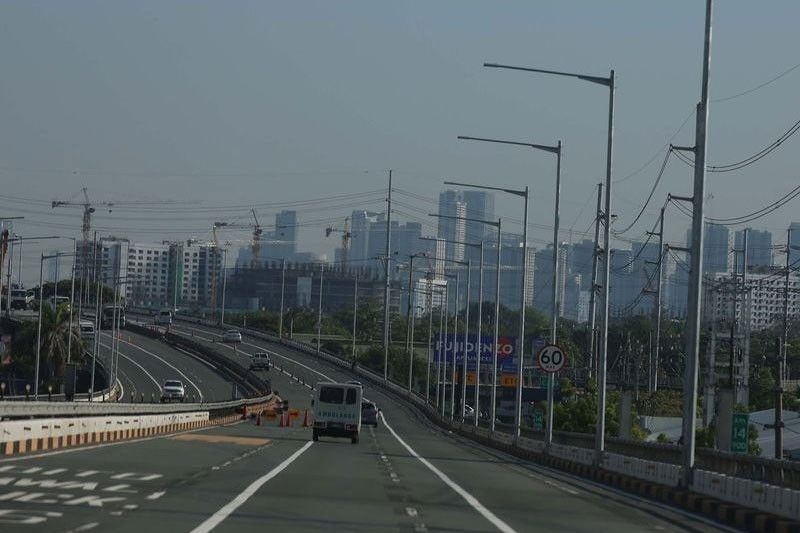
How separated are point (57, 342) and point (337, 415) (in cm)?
6856

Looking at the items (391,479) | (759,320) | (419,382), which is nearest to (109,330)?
(419,382)

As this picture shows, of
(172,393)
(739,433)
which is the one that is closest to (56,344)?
(172,393)

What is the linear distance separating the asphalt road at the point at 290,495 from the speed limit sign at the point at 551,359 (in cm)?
460

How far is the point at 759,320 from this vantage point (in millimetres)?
175125

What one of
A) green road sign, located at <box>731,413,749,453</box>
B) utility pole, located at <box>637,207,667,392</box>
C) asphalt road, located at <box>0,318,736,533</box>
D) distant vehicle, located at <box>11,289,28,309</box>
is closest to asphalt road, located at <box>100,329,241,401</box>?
distant vehicle, located at <box>11,289,28,309</box>

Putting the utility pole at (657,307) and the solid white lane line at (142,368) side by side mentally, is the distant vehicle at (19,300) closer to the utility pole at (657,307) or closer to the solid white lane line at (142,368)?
the solid white lane line at (142,368)

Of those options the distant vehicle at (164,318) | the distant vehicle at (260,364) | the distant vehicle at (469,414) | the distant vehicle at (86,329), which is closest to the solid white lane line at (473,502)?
the distant vehicle at (469,414)

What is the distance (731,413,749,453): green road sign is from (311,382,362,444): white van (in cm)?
1969

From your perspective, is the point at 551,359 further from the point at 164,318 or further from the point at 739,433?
the point at 164,318

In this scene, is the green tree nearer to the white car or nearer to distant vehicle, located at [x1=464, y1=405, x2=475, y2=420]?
the white car

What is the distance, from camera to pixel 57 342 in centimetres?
12588

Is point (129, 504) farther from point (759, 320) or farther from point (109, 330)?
point (759, 320)

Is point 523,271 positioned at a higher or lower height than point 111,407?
higher

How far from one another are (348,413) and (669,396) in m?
54.4
